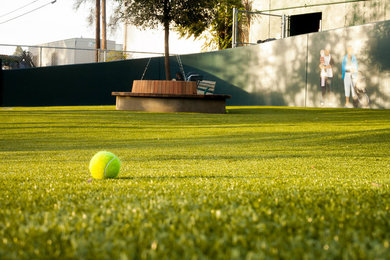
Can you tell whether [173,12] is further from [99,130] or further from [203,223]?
[203,223]

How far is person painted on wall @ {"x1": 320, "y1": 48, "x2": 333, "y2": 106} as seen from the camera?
721 inches

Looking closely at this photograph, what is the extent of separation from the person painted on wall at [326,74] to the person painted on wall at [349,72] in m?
0.80

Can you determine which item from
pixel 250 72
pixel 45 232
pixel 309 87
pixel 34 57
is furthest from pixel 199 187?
pixel 34 57

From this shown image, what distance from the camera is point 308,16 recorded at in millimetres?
29359

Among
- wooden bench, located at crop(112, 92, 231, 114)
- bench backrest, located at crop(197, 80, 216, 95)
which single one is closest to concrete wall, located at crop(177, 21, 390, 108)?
bench backrest, located at crop(197, 80, 216, 95)

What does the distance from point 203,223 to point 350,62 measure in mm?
16831

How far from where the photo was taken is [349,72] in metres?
17.4

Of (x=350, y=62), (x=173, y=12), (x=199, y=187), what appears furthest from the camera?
(x=173, y=12)

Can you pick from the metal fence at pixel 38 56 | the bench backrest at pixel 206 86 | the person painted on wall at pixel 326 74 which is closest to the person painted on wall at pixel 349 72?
the person painted on wall at pixel 326 74

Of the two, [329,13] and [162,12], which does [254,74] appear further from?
[329,13]

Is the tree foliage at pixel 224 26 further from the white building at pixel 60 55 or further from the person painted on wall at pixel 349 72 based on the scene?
the person painted on wall at pixel 349 72

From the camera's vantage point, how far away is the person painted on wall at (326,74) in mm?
18302

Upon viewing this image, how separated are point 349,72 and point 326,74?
1268mm

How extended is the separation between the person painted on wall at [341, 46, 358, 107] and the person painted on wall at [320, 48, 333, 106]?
0.80m
